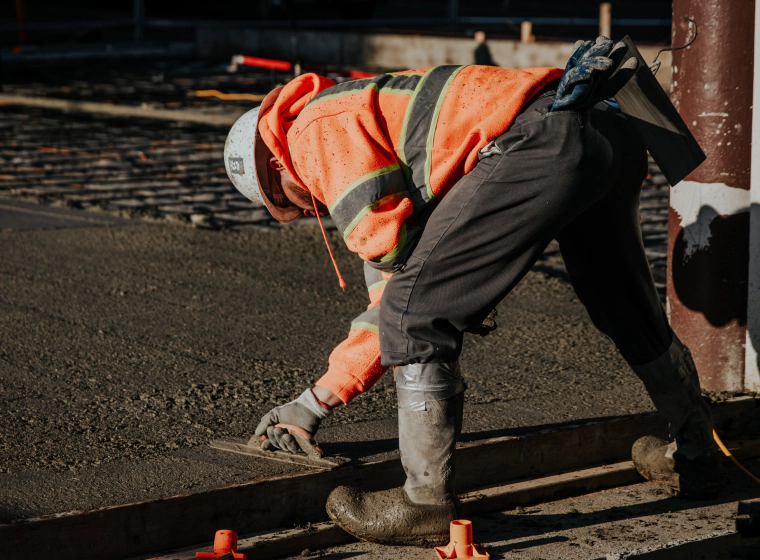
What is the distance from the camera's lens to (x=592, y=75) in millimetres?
2641

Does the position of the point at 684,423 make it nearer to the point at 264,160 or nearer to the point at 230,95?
the point at 264,160

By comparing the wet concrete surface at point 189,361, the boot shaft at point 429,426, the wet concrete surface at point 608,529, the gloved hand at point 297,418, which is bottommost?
the wet concrete surface at point 608,529

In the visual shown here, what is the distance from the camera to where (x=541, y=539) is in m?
3.08

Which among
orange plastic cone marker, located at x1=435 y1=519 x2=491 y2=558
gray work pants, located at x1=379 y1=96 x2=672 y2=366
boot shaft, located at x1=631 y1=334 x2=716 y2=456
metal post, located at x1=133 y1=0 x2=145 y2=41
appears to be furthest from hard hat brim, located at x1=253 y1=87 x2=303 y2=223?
metal post, located at x1=133 y1=0 x2=145 y2=41

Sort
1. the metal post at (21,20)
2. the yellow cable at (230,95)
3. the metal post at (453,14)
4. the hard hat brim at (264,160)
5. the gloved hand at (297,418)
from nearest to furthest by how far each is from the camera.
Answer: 1. the hard hat brim at (264,160)
2. the gloved hand at (297,418)
3. the yellow cable at (230,95)
4. the metal post at (21,20)
5. the metal post at (453,14)

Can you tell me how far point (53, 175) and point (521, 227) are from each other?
687 cm

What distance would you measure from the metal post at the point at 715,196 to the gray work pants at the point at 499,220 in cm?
112

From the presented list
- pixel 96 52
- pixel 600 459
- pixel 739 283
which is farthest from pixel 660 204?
pixel 96 52

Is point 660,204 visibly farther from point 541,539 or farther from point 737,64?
point 541,539

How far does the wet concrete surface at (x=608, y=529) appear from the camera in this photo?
2975mm

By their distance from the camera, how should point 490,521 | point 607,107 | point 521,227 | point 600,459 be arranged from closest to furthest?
1. point 521,227
2. point 607,107
3. point 490,521
4. point 600,459

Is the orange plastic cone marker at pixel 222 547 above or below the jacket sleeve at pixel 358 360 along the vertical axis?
below

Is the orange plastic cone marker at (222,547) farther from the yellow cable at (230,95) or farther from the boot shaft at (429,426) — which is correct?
the yellow cable at (230,95)

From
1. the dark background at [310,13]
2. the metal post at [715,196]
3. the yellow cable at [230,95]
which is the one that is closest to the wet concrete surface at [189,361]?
the metal post at [715,196]
